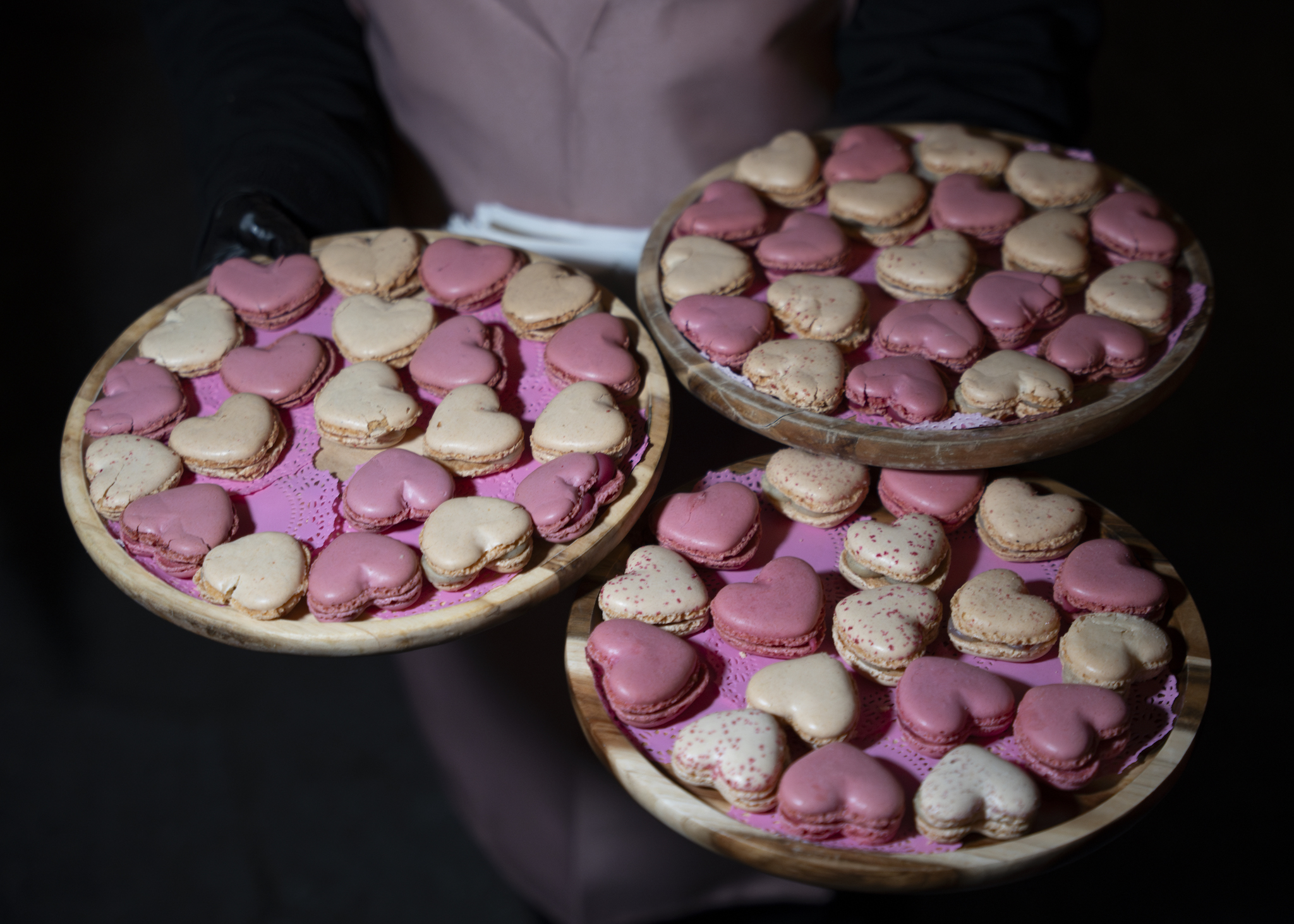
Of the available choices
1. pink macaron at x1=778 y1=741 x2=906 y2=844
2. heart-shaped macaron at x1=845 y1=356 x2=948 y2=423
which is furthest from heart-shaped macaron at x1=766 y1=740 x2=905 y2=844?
heart-shaped macaron at x1=845 y1=356 x2=948 y2=423

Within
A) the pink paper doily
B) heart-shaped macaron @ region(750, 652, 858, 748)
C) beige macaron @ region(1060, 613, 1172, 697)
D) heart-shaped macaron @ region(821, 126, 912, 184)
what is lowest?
the pink paper doily

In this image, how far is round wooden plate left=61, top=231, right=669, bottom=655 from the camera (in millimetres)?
845

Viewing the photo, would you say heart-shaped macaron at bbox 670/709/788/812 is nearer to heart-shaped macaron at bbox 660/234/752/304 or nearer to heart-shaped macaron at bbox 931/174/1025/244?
heart-shaped macaron at bbox 660/234/752/304

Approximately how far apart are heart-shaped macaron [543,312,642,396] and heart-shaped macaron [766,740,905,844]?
0.42m

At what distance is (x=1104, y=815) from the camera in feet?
2.55

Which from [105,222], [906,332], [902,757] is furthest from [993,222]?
[105,222]

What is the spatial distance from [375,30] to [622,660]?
1.02 m

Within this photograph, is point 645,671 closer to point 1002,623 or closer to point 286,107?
point 1002,623

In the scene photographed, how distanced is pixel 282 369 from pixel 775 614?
0.57m

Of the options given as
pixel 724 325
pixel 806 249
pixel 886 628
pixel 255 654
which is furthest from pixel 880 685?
pixel 255 654

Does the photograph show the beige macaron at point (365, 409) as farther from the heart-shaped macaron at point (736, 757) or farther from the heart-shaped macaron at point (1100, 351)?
the heart-shaped macaron at point (1100, 351)

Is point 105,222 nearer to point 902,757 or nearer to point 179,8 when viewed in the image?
point 179,8

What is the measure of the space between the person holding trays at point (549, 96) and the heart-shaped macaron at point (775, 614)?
0.46 metres

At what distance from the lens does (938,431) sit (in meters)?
0.92
